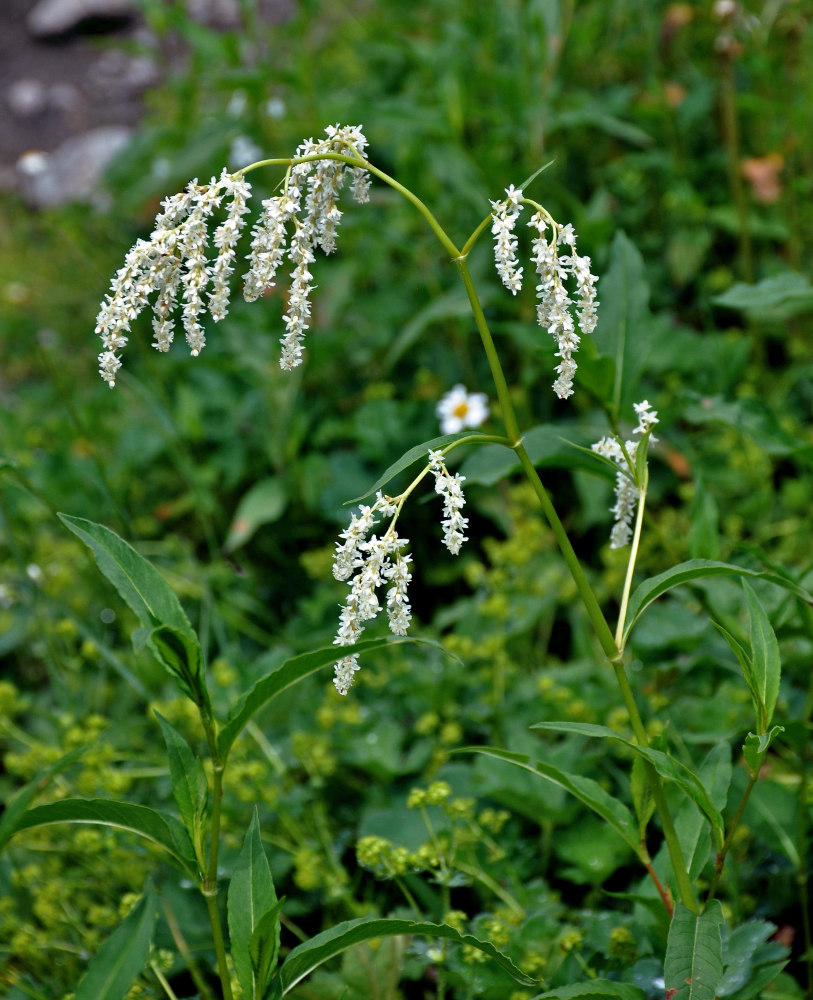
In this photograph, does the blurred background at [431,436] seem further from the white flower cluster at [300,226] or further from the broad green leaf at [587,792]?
the white flower cluster at [300,226]

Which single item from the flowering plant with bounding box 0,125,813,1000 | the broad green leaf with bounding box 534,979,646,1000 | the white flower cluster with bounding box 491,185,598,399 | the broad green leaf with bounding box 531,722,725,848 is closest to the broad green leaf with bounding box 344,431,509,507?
the flowering plant with bounding box 0,125,813,1000

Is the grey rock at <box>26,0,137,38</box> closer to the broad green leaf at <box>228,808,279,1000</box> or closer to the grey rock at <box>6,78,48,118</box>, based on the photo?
the grey rock at <box>6,78,48,118</box>

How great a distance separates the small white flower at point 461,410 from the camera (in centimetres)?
288

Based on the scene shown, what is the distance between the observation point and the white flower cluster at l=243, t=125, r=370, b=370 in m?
1.13

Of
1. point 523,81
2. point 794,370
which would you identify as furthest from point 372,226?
point 794,370

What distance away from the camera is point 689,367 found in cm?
289

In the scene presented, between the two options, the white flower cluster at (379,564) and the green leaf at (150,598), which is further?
the green leaf at (150,598)

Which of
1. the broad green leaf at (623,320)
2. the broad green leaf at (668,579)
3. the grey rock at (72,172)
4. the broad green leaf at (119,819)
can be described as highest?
the grey rock at (72,172)

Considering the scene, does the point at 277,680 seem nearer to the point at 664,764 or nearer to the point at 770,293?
the point at 664,764

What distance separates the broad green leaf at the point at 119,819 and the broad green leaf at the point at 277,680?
12 centimetres

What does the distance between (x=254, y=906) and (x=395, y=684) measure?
3.35 ft

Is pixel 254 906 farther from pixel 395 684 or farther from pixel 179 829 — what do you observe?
pixel 395 684

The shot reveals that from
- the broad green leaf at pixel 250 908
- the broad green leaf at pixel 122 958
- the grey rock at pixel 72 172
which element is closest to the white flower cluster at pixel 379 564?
the broad green leaf at pixel 250 908

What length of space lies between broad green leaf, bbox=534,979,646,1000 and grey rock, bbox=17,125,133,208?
5.39 metres
